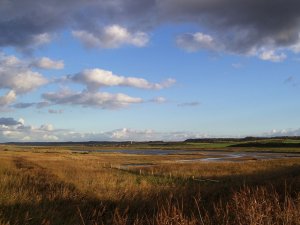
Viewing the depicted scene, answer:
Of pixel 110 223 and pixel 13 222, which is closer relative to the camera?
pixel 13 222

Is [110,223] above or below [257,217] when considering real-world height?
below

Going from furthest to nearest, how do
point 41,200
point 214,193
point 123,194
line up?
1. point 214,193
2. point 123,194
3. point 41,200

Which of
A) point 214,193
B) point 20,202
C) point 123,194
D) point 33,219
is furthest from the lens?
point 214,193

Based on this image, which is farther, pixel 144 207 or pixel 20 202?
pixel 144 207

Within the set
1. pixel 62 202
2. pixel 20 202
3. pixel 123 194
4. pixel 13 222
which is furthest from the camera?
pixel 123 194

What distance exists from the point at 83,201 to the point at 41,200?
1690 mm

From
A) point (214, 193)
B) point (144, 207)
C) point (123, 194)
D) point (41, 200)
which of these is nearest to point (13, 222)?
point (41, 200)

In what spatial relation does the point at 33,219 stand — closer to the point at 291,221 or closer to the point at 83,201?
the point at 83,201

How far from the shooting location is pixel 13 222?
857 cm

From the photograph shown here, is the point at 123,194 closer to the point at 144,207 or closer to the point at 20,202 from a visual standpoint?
the point at 144,207

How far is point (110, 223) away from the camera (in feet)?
31.9

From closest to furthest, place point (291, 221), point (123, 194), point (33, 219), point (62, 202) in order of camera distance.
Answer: point (291, 221)
point (33, 219)
point (62, 202)
point (123, 194)

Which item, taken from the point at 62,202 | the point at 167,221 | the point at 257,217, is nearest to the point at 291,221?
the point at 257,217

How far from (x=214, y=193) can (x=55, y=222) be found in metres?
9.12
